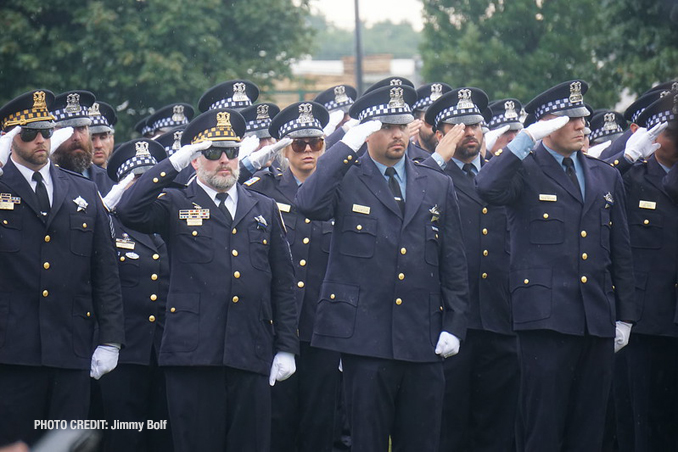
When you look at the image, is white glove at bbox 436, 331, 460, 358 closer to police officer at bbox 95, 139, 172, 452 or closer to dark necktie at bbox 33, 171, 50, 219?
police officer at bbox 95, 139, 172, 452

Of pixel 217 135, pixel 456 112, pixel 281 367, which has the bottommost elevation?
pixel 281 367

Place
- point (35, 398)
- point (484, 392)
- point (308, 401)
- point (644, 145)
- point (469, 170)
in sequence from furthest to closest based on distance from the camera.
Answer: point (469, 170)
point (644, 145)
point (484, 392)
point (308, 401)
point (35, 398)

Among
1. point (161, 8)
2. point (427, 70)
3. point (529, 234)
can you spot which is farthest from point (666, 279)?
point (427, 70)

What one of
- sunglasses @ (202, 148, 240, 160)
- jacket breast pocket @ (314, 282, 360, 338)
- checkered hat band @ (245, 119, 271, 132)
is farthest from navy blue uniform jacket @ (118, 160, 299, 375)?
checkered hat band @ (245, 119, 271, 132)

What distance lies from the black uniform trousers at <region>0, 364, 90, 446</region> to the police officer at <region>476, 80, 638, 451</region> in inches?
112

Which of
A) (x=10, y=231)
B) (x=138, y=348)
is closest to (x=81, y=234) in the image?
(x=10, y=231)

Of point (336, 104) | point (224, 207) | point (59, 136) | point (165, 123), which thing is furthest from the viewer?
point (165, 123)

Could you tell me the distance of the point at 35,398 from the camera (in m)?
7.10

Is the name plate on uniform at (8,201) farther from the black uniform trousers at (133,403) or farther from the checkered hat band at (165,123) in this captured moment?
the checkered hat band at (165,123)

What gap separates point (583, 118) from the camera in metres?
8.23

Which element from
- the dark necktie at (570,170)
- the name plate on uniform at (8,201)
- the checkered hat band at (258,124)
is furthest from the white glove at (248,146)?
the dark necktie at (570,170)

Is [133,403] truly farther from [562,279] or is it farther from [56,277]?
[562,279]

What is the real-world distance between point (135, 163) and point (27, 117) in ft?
4.77

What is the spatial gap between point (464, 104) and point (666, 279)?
77.3 inches
